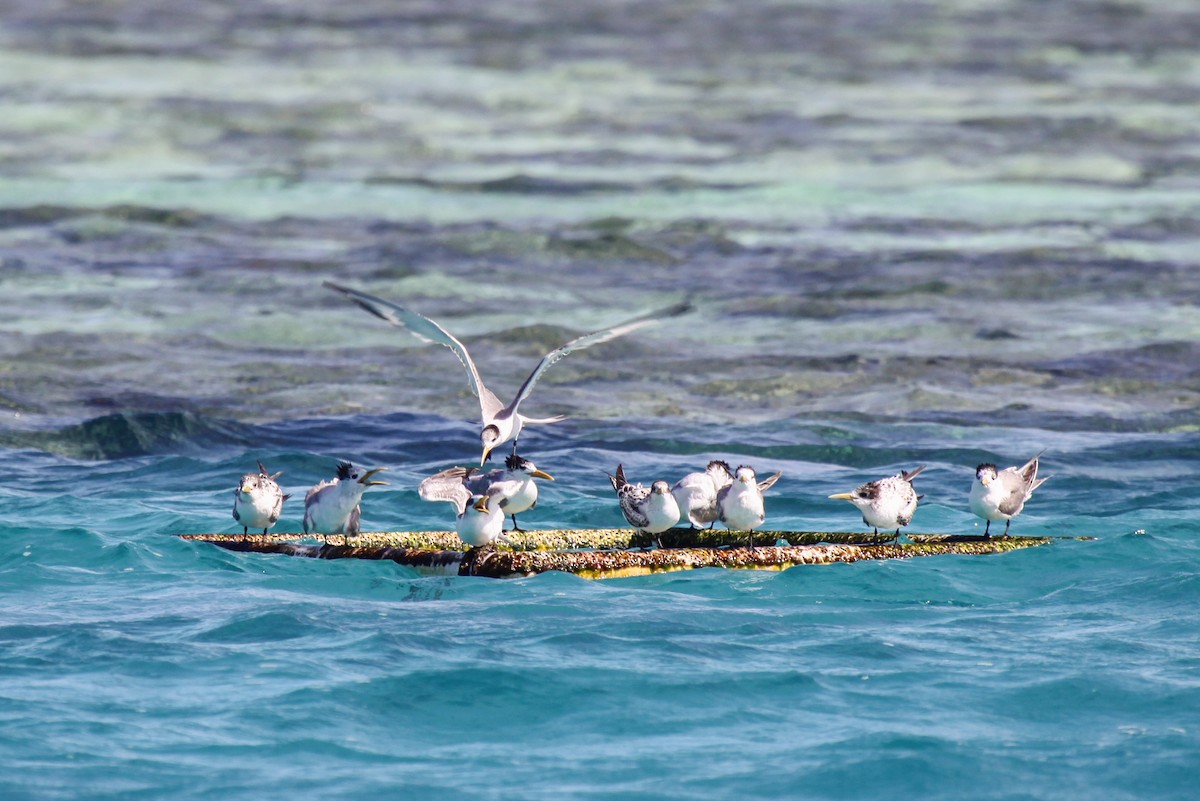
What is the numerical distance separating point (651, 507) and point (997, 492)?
123 inches

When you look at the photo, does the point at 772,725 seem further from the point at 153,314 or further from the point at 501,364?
the point at 153,314

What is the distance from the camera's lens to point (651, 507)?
14938 mm

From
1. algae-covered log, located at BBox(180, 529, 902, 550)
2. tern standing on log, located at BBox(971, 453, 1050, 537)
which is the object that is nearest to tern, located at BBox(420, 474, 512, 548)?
algae-covered log, located at BBox(180, 529, 902, 550)

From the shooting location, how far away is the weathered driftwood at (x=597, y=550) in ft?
46.4

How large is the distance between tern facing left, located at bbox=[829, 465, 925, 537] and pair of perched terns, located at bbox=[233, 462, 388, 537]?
4268 millimetres

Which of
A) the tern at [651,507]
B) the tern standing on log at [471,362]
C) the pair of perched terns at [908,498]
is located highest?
the tern standing on log at [471,362]

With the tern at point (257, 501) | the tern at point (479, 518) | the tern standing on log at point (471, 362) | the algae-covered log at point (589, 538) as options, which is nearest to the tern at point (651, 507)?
the algae-covered log at point (589, 538)

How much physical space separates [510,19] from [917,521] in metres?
39.6

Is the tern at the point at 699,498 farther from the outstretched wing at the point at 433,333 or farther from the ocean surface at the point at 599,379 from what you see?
the outstretched wing at the point at 433,333

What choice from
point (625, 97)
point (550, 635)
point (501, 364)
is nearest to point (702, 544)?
point (550, 635)

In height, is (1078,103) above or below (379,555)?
above

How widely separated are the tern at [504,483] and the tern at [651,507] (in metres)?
0.75

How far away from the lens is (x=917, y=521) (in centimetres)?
1822

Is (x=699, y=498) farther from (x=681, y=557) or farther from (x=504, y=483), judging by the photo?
(x=504, y=483)
